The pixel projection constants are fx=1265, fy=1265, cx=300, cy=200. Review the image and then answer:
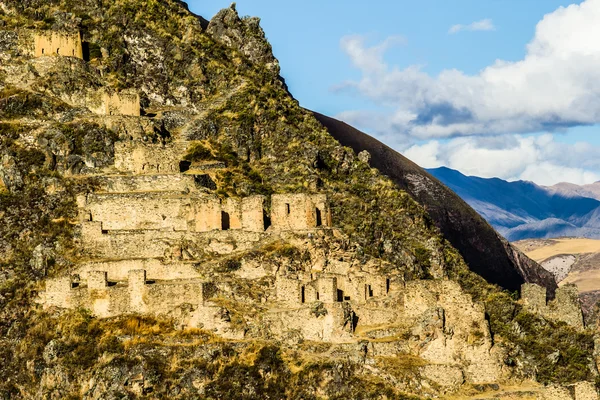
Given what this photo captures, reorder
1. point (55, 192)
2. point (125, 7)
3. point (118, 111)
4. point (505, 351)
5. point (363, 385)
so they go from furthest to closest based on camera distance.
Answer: point (125, 7), point (118, 111), point (55, 192), point (505, 351), point (363, 385)

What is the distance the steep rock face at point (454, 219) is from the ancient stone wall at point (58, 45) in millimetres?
26031

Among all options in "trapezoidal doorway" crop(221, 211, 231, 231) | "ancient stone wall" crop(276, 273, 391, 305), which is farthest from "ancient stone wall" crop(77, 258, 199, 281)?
"ancient stone wall" crop(276, 273, 391, 305)

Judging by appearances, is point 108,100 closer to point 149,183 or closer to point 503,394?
point 149,183

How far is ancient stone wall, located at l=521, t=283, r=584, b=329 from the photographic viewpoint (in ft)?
249

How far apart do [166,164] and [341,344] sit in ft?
69.1

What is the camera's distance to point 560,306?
76.2 metres

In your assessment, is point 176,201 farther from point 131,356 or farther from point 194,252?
point 131,356

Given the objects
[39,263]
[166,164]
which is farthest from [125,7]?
[39,263]

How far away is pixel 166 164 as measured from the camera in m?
77.7

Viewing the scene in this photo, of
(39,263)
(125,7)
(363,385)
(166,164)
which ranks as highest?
(125,7)

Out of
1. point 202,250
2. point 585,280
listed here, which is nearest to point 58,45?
point 202,250

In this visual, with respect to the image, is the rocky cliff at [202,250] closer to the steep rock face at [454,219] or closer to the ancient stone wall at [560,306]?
the ancient stone wall at [560,306]

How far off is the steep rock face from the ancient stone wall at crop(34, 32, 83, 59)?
85.4 feet

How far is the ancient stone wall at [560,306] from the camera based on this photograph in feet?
249
